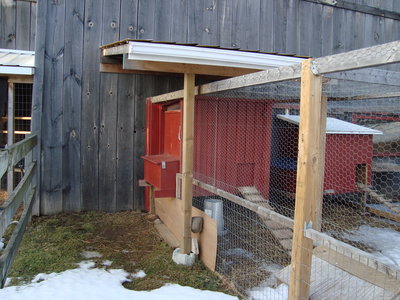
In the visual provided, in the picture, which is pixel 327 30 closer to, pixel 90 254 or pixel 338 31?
pixel 338 31

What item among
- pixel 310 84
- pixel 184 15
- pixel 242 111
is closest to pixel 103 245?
pixel 242 111

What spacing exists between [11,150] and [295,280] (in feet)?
7.66

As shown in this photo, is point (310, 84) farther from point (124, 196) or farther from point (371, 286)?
point (124, 196)

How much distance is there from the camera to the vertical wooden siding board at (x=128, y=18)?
229 inches

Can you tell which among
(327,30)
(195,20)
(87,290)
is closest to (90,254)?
(87,290)

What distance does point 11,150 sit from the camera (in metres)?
2.98

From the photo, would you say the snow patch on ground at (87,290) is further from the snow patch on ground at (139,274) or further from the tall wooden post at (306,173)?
the tall wooden post at (306,173)

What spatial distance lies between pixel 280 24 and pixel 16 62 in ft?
14.5

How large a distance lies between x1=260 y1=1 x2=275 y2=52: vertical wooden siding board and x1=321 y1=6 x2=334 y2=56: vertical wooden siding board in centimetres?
110

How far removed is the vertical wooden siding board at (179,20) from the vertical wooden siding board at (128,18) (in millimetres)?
601

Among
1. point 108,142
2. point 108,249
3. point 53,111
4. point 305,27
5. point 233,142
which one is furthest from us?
point 305,27

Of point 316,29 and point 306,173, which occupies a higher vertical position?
point 316,29

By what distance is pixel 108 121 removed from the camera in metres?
5.84

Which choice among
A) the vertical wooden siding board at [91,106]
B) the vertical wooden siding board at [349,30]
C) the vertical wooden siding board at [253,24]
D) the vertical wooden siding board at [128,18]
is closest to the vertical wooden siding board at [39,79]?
the vertical wooden siding board at [91,106]
